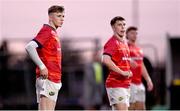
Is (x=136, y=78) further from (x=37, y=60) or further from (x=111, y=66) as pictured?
(x=37, y=60)

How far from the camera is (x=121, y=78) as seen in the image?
11.6 m

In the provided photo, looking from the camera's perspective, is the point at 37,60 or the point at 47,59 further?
the point at 47,59

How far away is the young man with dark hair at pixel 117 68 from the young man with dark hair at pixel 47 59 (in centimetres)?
120

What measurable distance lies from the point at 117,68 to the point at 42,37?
1.54 meters

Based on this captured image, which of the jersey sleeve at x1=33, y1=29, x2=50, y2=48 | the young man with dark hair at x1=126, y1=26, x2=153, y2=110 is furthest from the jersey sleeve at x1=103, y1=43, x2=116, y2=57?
the young man with dark hair at x1=126, y1=26, x2=153, y2=110

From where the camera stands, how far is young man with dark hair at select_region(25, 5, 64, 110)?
1027 cm

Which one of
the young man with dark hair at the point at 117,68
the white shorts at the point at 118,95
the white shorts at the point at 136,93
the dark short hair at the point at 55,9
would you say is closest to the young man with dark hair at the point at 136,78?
the white shorts at the point at 136,93

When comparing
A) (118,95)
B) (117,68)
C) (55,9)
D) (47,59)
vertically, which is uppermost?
(55,9)

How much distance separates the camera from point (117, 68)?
11.4 meters

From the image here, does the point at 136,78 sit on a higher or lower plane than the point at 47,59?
lower

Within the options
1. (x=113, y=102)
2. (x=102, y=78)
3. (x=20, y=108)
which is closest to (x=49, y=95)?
(x=113, y=102)

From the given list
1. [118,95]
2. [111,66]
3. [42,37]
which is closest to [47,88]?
[42,37]

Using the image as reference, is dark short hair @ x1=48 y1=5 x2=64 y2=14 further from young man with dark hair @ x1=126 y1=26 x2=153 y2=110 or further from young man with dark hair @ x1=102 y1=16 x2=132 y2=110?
young man with dark hair @ x1=126 y1=26 x2=153 y2=110

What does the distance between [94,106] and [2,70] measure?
373 cm
